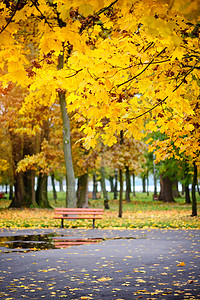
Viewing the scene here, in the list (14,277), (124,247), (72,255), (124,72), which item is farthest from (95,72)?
(124,247)

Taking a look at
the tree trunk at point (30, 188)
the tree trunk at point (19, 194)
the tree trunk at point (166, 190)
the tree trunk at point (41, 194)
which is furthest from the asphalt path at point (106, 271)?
the tree trunk at point (166, 190)

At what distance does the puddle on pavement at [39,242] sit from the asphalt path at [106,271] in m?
0.16

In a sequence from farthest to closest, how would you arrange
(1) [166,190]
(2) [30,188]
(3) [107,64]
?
(1) [166,190] < (2) [30,188] < (3) [107,64]

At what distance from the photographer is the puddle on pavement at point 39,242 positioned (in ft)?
29.7

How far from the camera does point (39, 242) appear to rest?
1007 centimetres

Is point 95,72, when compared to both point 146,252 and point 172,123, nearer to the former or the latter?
point 172,123

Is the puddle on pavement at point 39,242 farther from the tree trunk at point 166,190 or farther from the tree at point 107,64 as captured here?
the tree trunk at point 166,190

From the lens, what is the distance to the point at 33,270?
21.6 feet

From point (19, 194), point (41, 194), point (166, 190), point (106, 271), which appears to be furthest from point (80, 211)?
point (166, 190)

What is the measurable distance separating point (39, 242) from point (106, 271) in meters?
3.96

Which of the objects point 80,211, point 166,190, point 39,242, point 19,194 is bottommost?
point 39,242

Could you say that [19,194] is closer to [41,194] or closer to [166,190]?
[41,194]

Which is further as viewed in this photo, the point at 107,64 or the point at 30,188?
the point at 30,188

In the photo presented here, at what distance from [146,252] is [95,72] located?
510cm
